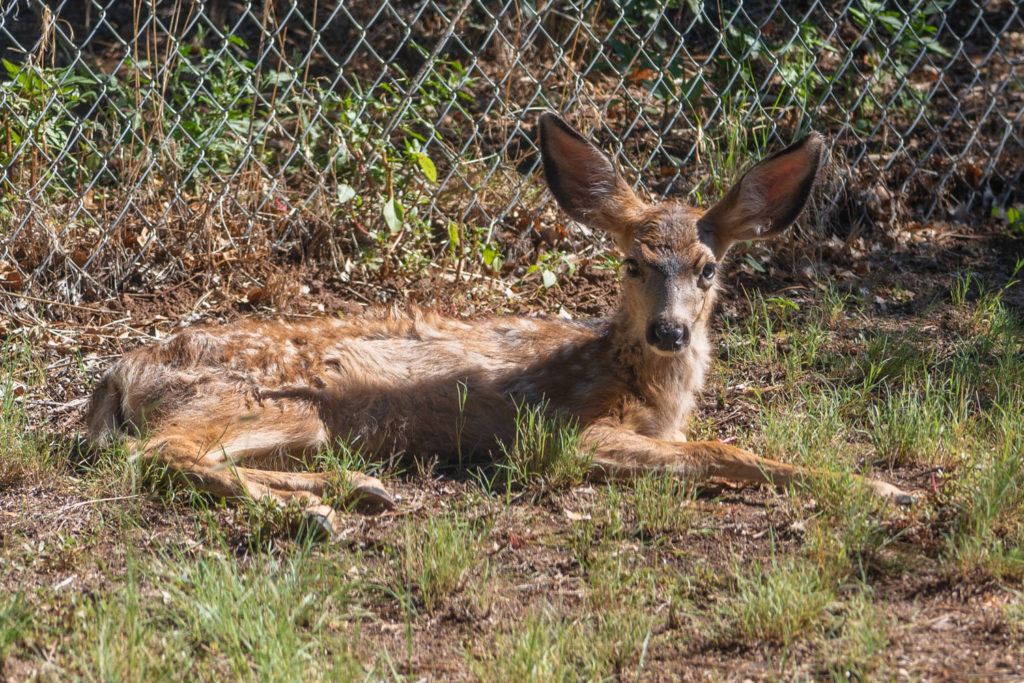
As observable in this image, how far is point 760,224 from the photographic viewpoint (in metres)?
4.91

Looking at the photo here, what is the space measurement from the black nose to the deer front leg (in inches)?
14.4

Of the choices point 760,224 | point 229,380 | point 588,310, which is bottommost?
point 229,380

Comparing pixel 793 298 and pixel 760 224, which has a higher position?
pixel 760 224

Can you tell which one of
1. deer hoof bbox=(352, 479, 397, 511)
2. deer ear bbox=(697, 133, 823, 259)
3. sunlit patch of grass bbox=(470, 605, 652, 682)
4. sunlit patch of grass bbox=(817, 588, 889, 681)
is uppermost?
deer ear bbox=(697, 133, 823, 259)

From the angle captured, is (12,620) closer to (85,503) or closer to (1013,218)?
(85,503)

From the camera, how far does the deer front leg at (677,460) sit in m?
4.09

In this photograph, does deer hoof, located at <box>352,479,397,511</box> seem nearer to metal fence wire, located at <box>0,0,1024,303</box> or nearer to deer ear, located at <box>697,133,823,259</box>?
Answer: deer ear, located at <box>697,133,823,259</box>

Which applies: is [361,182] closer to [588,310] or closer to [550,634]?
[588,310]

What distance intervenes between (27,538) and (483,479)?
5.24ft

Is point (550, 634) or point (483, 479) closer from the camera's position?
point (550, 634)

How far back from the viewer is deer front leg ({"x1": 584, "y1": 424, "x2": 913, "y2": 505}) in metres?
4.09

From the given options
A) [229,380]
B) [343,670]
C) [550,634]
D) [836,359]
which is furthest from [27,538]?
[836,359]

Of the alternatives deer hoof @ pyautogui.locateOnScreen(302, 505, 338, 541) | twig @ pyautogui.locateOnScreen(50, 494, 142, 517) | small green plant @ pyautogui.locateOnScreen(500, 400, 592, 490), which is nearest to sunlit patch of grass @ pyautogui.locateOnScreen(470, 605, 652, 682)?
deer hoof @ pyautogui.locateOnScreen(302, 505, 338, 541)

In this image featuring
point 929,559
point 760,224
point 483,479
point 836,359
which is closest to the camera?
point 929,559
